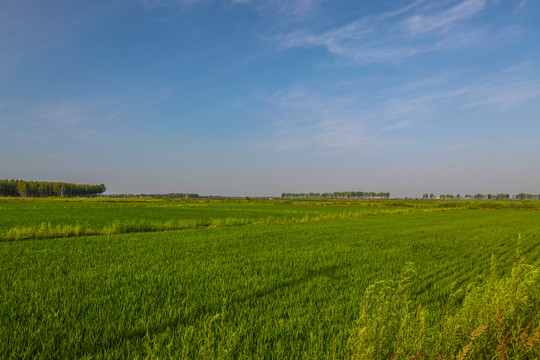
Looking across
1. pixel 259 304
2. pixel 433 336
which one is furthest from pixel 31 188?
pixel 433 336

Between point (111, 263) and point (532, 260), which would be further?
point (532, 260)

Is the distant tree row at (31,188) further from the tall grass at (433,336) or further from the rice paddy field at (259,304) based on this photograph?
the tall grass at (433,336)

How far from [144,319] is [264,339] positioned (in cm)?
202

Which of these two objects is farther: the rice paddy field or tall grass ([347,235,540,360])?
the rice paddy field

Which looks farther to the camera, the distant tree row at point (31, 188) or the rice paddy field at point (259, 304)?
the distant tree row at point (31, 188)

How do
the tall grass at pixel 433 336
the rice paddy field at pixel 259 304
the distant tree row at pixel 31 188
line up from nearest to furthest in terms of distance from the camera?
the tall grass at pixel 433 336 < the rice paddy field at pixel 259 304 < the distant tree row at pixel 31 188

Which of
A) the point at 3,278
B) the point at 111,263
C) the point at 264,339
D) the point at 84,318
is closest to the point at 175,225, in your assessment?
the point at 111,263

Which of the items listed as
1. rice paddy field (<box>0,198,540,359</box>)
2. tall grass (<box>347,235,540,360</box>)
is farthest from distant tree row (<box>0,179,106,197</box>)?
tall grass (<box>347,235,540,360</box>)

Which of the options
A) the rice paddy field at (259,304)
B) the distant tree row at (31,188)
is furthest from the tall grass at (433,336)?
the distant tree row at (31,188)

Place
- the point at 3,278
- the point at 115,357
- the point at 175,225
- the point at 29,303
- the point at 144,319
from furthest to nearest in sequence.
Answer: the point at 175,225 → the point at 3,278 → the point at 29,303 → the point at 144,319 → the point at 115,357

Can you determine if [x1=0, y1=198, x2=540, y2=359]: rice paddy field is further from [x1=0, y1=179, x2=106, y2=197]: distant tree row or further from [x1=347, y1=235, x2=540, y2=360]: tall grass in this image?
[x1=0, y1=179, x2=106, y2=197]: distant tree row

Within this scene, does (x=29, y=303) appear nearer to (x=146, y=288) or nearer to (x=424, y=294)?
(x=146, y=288)

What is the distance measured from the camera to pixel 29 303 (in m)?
4.99

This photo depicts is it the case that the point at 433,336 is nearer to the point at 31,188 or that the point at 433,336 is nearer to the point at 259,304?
the point at 259,304
